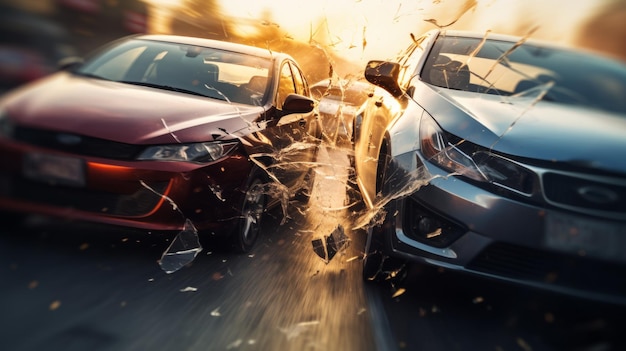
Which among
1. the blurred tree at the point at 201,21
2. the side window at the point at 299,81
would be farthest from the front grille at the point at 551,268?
the blurred tree at the point at 201,21

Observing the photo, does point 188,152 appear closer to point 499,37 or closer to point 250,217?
point 250,217

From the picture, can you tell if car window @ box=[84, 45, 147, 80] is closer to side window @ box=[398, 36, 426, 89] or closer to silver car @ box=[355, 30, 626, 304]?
silver car @ box=[355, 30, 626, 304]

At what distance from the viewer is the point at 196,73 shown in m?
4.41

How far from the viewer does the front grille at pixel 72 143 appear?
298 cm

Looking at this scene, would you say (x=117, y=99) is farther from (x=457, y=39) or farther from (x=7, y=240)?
(x=457, y=39)

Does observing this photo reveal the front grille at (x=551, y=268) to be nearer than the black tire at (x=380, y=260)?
Yes

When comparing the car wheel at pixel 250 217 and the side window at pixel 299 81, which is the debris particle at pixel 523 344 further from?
the side window at pixel 299 81

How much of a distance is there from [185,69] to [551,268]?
124 inches

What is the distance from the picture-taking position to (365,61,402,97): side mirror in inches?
158

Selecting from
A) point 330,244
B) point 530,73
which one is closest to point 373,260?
point 330,244

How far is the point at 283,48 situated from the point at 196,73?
4.54 ft

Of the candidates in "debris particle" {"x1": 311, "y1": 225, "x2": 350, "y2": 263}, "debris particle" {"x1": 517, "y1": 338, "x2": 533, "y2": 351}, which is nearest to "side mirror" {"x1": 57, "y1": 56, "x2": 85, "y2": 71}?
"debris particle" {"x1": 311, "y1": 225, "x2": 350, "y2": 263}

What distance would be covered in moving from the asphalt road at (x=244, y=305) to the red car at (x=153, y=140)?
31 cm

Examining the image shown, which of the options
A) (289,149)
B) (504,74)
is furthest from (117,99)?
(504,74)
